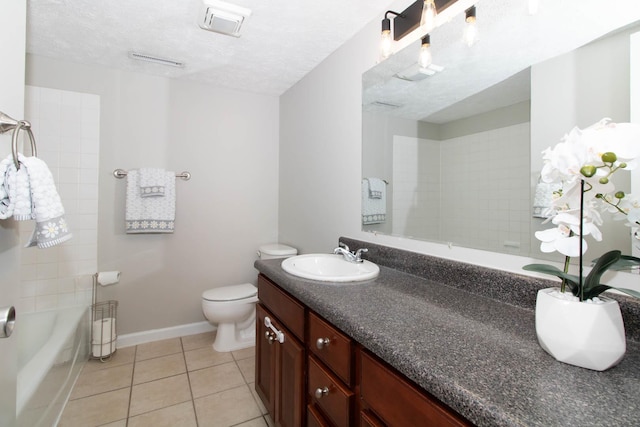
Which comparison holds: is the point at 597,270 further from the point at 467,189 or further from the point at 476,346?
the point at 467,189

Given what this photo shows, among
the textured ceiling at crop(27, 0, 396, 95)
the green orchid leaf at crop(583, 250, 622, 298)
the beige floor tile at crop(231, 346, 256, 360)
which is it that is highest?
the textured ceiling at crop(27, 0, 396, 95)

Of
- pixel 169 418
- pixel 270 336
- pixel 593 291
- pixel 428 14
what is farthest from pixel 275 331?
pixel 428 14

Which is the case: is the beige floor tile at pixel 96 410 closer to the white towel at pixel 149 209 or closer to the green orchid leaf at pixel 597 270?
the white towel at pixel 149 209

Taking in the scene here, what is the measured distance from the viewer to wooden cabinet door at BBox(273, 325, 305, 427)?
115cm

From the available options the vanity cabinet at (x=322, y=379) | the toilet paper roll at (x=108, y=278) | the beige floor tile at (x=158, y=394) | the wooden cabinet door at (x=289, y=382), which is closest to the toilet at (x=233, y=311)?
the beige floor tile at (x=158, y=394)

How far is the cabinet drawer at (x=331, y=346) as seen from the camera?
0.89 metres

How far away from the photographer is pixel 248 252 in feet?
9.51

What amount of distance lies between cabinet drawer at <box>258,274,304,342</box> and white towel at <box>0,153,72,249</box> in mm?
819

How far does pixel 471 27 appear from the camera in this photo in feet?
3.93

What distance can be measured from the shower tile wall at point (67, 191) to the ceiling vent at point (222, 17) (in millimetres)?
1258

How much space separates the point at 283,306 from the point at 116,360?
5.86ft

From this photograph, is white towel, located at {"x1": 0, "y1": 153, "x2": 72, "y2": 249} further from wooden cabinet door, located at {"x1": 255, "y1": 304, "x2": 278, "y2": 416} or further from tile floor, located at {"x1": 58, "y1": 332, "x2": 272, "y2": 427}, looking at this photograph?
tile floor, located at {"x1": 58, "y1": 332, "x2": 272, "y2": 427}

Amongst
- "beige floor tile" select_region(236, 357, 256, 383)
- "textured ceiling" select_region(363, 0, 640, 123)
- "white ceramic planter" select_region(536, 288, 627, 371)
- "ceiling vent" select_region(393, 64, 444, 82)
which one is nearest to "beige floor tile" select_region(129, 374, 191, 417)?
"beige floor tile" select_region(236, 357, 256, 383)

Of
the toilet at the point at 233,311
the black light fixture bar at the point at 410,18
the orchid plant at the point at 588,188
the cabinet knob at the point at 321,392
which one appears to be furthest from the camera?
the toilet at the point at 233,311
